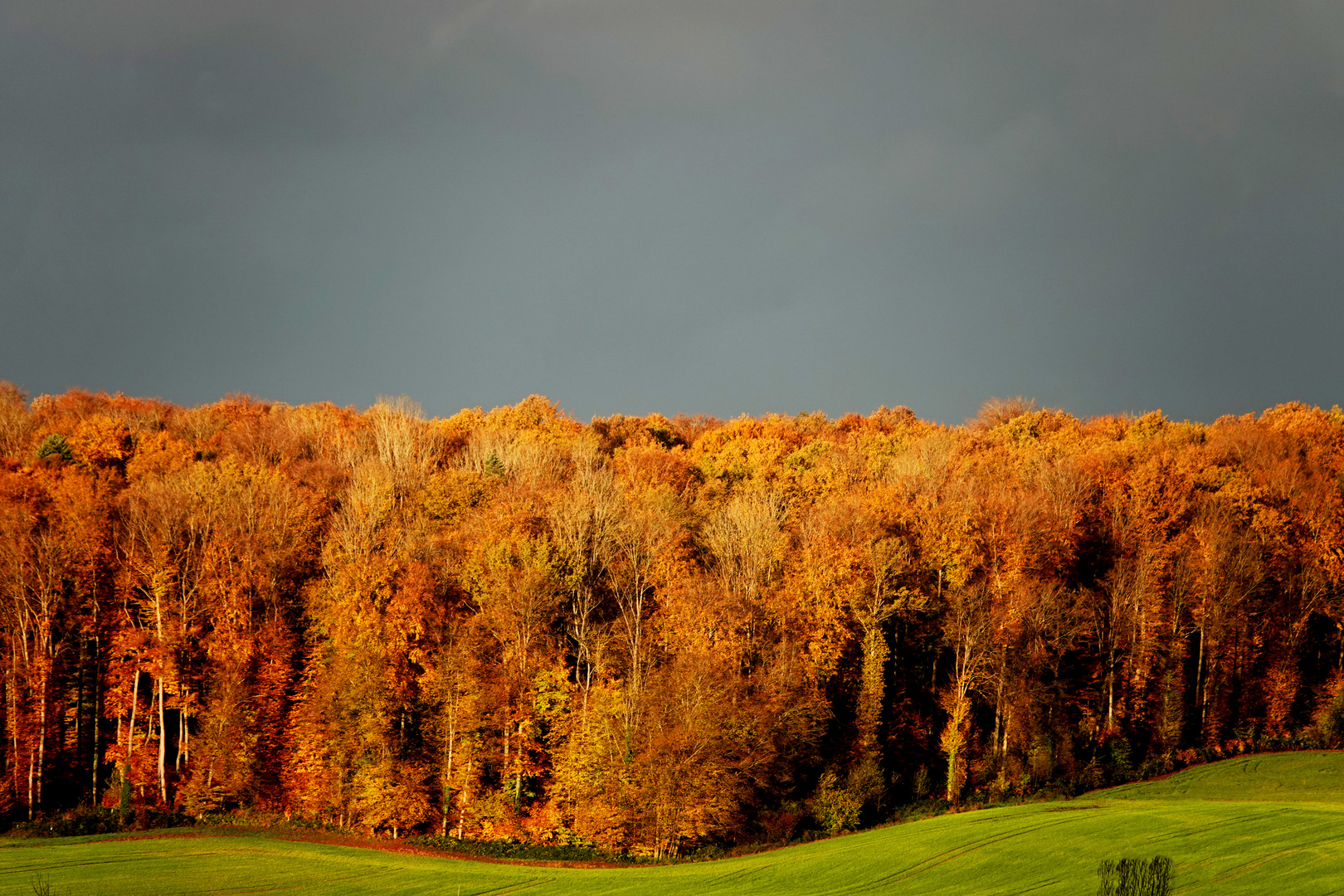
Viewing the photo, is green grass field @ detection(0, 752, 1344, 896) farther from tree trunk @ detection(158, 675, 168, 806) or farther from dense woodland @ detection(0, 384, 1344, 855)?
tree trunk @ detection(158, 675, 168, 806)

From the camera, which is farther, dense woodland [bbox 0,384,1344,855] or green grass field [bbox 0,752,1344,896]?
dense woodland [bbox 0,384,1344,855]

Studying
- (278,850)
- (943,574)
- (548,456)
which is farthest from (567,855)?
(548,456)

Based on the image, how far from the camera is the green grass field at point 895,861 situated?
3566cm

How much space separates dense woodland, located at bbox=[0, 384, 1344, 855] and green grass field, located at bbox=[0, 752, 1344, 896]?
Result: 509 centimetres

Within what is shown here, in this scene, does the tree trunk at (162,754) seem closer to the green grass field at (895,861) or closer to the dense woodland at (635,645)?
the dense woodland at (635,645)

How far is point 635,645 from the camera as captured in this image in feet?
194

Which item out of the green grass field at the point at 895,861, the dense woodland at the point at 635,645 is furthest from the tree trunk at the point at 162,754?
the green grass field at the point at 895,861

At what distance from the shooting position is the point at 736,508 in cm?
6606

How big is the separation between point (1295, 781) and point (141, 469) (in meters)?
76.5

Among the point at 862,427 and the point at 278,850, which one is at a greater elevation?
the point at 862,427

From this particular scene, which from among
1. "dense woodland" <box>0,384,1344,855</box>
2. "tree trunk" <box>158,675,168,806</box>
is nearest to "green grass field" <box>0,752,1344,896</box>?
"dense woodland" <box>0,384,1344,855</box>

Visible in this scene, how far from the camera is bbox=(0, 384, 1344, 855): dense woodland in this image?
185 feet

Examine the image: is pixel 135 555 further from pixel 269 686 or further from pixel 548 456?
pixel 548 456

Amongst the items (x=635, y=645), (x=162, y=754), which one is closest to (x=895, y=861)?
(x=635, y=645)
